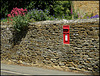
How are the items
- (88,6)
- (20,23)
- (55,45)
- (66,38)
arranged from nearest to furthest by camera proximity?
1. (66,38)
2. (55,45)
3. (20,23)
4. (88,6)

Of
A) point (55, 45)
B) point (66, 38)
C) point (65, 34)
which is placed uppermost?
point (65, 34)

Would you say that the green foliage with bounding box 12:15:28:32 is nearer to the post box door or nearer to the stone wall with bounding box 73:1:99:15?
the post box door

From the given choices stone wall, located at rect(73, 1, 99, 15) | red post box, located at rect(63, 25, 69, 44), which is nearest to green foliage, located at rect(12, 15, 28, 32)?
red post box, located at rect(63, 25, 69, 44)

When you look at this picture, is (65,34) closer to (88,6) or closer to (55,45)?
(55,45)

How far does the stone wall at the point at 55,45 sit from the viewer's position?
8195mm

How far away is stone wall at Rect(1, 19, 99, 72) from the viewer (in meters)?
8.20

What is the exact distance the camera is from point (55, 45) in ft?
30.7

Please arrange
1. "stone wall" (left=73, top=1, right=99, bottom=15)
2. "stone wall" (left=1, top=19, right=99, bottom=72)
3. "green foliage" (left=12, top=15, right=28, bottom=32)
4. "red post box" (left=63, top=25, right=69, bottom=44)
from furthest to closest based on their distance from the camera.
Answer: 1. "stone wall" (left=73, top=1, right=99, bottom=15)
2. "green foliage" (left=12, top=15, right=28, bottom=32)
3. "red post box" (left=63, top=25, right=69, bottom=44)
4. "stone wall" (left=1, top=19, right=99, bottom=72)

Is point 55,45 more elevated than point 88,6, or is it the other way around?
point 88,6

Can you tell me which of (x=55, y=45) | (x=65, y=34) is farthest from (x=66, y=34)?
(x=55, y=45)

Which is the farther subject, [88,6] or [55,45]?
[88,6]

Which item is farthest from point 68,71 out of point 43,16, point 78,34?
point 43,16

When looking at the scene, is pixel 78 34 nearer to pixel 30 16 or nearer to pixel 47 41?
pixel 47 41

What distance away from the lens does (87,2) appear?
13.9 metres
